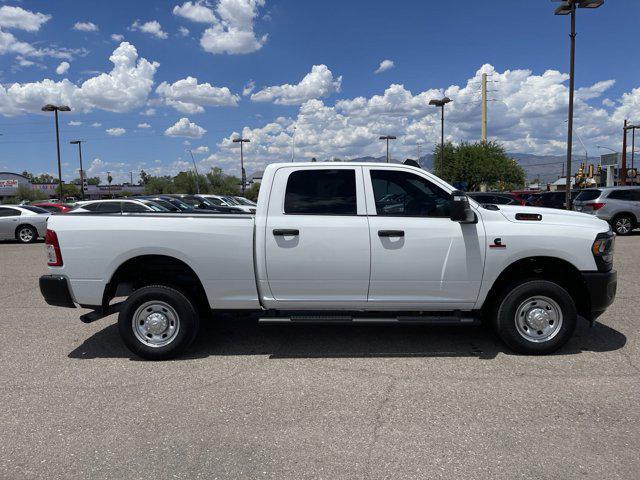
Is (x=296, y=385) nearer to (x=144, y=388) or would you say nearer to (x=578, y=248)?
(x=144, y=388)

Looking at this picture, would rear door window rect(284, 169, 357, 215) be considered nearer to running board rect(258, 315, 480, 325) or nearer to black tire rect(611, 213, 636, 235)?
running board rect(258, 315, 480, 325)

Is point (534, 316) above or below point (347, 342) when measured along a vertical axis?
above

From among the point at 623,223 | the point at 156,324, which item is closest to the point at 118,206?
the point at 156,324

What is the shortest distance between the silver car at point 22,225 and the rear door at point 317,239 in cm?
1568

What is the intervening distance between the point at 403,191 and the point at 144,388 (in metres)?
2.99

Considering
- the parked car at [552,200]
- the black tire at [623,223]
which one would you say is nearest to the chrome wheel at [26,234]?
the parked car at [552,200]

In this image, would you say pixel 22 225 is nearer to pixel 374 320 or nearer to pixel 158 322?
pixel 158 322

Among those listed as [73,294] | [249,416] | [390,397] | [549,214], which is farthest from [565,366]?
[73,294]

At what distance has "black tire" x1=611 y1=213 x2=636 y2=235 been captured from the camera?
54.6 ft

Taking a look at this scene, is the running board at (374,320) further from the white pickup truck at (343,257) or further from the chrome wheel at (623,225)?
the chrome wheel at (623,225)

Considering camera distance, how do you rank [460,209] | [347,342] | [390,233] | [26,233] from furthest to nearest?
[26,233]
[347,342]
[390,233]
[460,209]

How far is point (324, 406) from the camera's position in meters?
3.91

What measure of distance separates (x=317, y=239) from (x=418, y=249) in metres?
0.96

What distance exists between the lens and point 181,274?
5.21 metres
